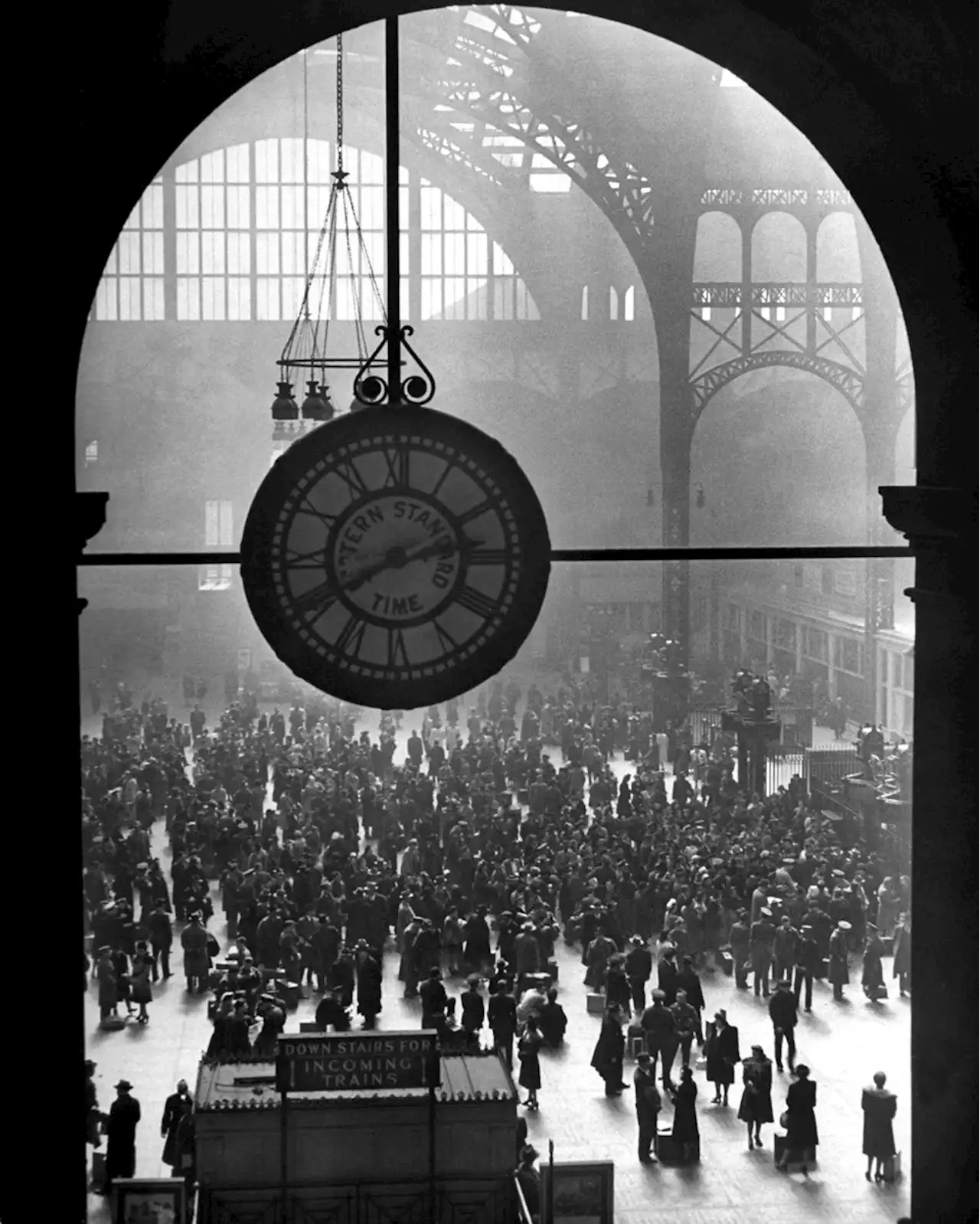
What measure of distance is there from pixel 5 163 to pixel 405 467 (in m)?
0.97

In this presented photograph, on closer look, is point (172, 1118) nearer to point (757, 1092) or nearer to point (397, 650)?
point (757, 1092)

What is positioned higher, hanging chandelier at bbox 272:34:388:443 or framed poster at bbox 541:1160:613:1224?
hanging chandelier at bbox 272:34:388:443

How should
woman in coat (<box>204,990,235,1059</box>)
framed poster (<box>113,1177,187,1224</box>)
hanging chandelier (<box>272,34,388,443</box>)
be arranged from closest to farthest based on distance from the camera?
hanging chandelier (<box>272,34,388,443</box>) < framed poster (<box>113,1177,187,1224</box>) < woman in coat (<box>204,990,235,1059</box>)

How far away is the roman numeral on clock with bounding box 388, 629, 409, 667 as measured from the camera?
3697mm

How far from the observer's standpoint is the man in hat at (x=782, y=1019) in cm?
1216

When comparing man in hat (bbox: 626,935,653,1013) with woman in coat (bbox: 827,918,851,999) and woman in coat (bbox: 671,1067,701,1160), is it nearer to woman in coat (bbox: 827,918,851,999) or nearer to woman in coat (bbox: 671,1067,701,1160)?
woman in coat (bbox: 827,918,851,999)

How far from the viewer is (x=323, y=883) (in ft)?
51.0

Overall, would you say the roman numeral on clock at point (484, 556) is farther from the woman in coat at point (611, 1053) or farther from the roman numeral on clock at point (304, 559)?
the woman in coat at point (611, 1053)

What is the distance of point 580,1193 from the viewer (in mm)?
7789

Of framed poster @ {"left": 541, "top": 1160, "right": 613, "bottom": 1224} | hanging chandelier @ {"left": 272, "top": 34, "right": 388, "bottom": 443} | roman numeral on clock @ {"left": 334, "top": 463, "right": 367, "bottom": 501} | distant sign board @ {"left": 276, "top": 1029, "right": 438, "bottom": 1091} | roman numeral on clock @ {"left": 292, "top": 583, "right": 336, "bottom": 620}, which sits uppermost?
hanging chandelier @ {"left": 272, "top": 34, "right": 388, "bottom": 443}

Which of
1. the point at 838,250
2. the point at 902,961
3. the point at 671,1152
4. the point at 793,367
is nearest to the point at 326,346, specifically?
the point at 793,367

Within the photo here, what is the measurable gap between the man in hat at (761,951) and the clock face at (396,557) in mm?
10793

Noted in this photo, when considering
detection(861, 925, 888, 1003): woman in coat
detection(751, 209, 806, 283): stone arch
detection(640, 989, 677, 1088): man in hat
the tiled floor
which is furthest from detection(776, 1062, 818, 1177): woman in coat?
detection(751, 209, 806, 283): stone arch

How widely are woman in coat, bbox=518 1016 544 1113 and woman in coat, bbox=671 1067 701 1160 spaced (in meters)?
1.16
